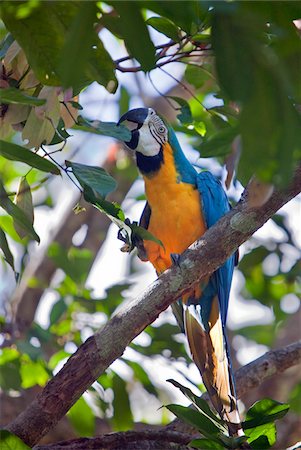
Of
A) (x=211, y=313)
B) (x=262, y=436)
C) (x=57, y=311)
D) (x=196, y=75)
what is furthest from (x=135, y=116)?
(x=262, y=436)

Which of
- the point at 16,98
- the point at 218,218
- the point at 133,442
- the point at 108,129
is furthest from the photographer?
the point at 218,218

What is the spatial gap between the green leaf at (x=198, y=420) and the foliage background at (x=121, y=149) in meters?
0.42

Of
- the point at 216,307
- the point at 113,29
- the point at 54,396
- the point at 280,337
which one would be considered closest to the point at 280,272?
the point at 280,337

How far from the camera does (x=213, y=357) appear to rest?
209cm

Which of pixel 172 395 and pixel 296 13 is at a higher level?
pixel 172 395

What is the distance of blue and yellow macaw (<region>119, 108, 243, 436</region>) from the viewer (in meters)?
2.20

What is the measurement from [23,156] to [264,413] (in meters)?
0.69

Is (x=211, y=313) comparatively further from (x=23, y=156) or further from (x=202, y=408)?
(x=23, y=156)

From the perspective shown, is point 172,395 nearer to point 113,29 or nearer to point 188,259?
point 188,259

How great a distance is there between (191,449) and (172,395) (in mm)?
1540

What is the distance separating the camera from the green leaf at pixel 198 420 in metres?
1.43

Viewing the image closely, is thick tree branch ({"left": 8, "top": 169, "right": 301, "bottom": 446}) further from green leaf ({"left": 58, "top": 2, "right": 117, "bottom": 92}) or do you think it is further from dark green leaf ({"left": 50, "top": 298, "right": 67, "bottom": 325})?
dark green leaf ({"left": 50, "top": 298, "right": 67, "bottom": 325})

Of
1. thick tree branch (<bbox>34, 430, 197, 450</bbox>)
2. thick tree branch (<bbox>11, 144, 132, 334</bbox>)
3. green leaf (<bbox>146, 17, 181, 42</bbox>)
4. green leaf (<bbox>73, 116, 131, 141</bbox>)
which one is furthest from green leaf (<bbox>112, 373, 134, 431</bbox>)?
green leaf (<bbox>146, 17, 181, 42</bbox>)

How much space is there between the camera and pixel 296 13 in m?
0.96
